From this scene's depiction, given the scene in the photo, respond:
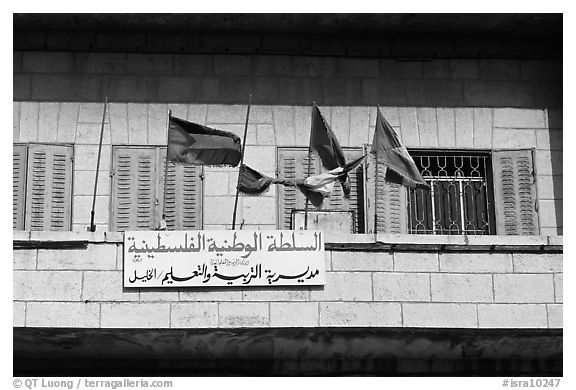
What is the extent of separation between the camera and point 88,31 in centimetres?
1205

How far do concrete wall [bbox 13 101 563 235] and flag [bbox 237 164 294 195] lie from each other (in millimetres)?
580

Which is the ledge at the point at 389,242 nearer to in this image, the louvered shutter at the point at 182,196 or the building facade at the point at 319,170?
the building facade at the point at 319,170

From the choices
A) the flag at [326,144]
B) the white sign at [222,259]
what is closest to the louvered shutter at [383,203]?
the flag at [326,144]

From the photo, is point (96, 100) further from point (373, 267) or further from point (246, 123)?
point (373, 267)

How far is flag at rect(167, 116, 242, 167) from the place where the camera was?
430 inches

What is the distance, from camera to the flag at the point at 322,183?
1089 cm

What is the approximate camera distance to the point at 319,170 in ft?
39.0

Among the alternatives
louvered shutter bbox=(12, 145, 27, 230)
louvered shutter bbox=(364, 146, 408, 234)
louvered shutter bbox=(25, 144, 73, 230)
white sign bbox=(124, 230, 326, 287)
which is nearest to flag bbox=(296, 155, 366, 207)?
white sign bbox=(124, 230, 326, 287)

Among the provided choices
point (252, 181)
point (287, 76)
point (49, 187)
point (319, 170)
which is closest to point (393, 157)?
point (319, 170)

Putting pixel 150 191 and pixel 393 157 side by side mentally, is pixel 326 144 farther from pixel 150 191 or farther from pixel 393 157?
pixel 150 191

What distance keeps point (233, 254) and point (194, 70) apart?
8.30 ft

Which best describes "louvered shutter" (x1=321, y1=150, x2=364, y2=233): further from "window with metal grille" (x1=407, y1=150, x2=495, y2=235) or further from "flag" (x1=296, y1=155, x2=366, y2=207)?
"flag" (x1=296, y1=155, x2=366, y2=207)

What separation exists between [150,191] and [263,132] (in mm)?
1285

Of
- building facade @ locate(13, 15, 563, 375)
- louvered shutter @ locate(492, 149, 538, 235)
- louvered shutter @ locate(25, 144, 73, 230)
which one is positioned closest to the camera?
building facade @ locate(13, 15, 563, 375)
